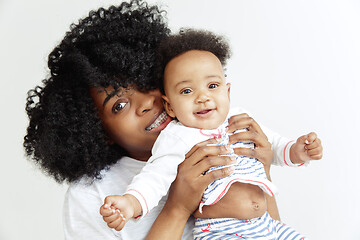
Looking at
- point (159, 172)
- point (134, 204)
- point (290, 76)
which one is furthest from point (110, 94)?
point (290, 76)

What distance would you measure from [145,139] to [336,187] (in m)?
1.79

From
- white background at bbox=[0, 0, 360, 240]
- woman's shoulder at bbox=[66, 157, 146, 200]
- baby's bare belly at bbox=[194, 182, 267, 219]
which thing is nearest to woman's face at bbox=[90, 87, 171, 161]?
woman's shoulder at bbox=[66, 157, 146, 200]

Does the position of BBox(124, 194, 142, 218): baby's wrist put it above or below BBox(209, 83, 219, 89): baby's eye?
below

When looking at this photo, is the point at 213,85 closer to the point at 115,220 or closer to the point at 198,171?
the point at 198,171

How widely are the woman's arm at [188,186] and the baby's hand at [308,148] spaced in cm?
30

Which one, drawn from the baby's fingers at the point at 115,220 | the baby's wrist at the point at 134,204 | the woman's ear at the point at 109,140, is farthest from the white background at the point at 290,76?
the baby's fingers at the point at 115,220

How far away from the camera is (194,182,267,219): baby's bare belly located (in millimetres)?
1615

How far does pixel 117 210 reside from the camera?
54.0 inches

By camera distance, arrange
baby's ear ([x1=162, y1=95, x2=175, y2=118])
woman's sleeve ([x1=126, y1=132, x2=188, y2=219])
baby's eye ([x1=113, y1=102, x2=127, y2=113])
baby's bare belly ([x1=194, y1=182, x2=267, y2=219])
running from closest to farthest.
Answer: woman's sleeve ([x1=126, y1=132, x2=188, y2=219]) → baby's bare belly ([x1=194, y1=182, x2=267, y2=219]) → baby's ear ([x1=162, y1=95, x2=175, y2=118]) → baby's eye ([x1=113, y1=102, x2=127, y2=113])

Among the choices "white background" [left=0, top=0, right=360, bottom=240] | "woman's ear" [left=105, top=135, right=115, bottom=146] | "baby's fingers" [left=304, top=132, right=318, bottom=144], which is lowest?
"woman's ear" [left=105, top=135, right=115, bottom=146]

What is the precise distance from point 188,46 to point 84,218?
0.77m

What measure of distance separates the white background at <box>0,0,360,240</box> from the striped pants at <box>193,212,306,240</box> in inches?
57.3

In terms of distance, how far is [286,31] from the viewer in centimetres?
310

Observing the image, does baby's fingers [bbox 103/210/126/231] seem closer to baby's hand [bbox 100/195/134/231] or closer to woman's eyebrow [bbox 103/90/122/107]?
baby's hand [bbox 100/195/134/231]
